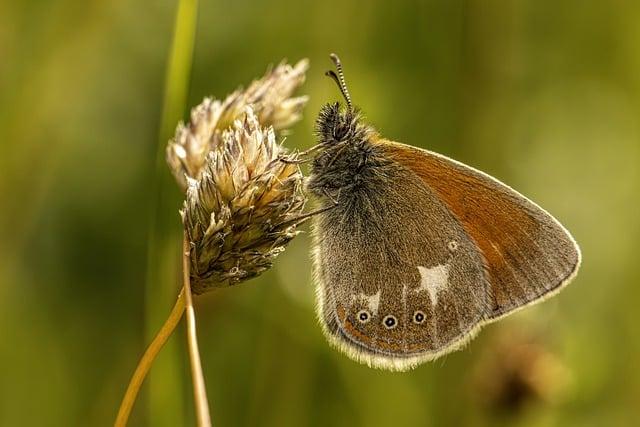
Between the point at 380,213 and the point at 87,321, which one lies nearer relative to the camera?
the point at 380,213

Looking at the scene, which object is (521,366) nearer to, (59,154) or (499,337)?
(499,337)

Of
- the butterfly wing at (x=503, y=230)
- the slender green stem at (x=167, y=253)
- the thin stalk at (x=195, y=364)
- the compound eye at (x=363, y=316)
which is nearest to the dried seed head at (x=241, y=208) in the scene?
the thin stalk at (x=195, y=364)

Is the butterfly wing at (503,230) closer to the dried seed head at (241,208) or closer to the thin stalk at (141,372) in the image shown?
the dried seed head at (241,208)

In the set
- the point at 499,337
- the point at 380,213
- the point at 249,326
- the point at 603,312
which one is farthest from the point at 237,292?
the point at 603,312

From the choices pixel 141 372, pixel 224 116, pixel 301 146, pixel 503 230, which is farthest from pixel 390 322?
pixel 141 372

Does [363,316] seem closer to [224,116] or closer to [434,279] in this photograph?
[434,279]

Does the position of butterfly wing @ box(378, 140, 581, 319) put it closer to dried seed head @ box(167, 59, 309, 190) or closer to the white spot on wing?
the white spot on wing
